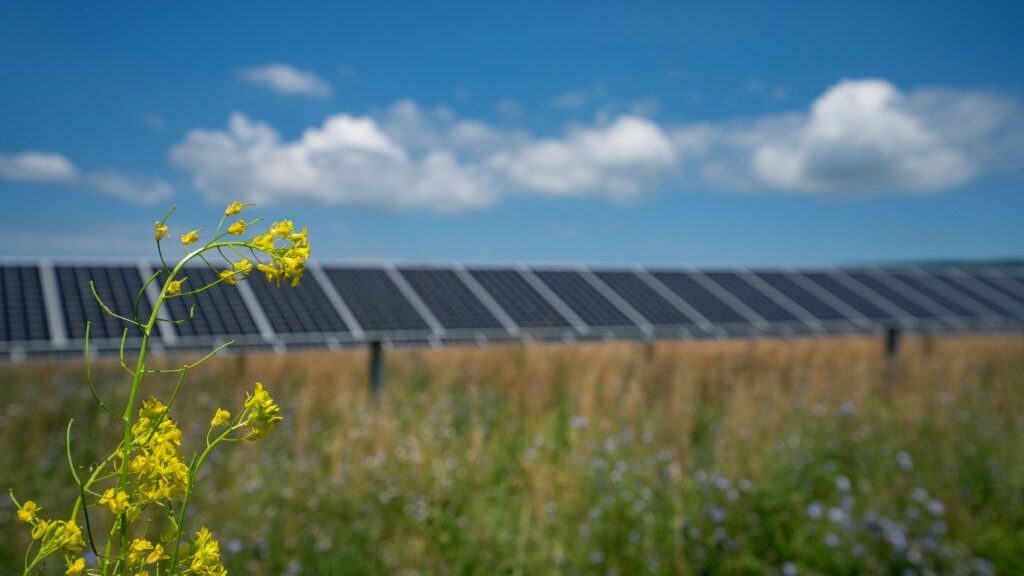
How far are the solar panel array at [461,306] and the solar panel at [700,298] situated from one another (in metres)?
0.03

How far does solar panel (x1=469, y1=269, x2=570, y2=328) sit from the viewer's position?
32.7 ft

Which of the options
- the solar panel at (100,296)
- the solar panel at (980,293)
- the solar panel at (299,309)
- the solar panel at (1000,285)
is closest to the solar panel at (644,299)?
the solar panel at (299,309)

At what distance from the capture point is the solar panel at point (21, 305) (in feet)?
25.1

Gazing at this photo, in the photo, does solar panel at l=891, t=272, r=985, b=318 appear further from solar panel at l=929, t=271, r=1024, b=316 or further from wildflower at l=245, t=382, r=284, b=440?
wildflower at l=245, t=382, r=284, b=440

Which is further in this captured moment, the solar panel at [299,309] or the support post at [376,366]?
the solar panel at [299,309]

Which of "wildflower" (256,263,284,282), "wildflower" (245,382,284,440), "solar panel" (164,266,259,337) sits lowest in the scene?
"solar panel" (164,266,259,337)

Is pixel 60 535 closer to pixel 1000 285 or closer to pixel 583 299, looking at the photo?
pixel 583 299

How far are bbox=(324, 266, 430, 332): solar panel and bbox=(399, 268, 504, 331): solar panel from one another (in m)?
0.31

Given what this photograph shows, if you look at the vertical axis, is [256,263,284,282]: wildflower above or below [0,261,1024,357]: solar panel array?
above

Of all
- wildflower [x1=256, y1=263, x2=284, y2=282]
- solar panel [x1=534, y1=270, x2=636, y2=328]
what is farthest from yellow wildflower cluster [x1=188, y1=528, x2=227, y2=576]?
solar panel [x1=534, y1=270, x2=636, y2=328]

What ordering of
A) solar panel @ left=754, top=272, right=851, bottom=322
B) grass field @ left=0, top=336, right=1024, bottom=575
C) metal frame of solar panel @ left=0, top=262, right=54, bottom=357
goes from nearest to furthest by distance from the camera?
grass field @ left=0, top=336, right=1024, bottom=575, metal frame of solar panel @ left=0, top=262, right=54, bottom=357, solar panel @ left=754, top=272, right=851, bottom=322

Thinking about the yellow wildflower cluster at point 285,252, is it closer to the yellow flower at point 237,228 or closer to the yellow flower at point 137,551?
the yellow flower at point 237,228

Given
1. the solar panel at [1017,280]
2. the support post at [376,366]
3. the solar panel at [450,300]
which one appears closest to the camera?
the support post at [376,366]

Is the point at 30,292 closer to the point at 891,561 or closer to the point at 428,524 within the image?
the point at 428,524
